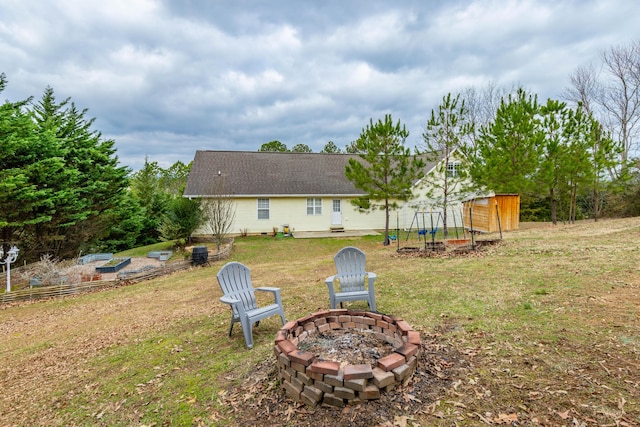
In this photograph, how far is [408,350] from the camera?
271cm

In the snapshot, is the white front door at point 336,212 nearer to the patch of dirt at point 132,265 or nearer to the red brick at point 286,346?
the patch of dirt at point 132,265

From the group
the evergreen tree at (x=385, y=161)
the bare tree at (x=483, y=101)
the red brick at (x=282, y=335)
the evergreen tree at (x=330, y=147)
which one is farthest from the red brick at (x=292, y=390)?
the evergreen tree at (x=330, y=147)

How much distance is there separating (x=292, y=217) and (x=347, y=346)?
1560cm

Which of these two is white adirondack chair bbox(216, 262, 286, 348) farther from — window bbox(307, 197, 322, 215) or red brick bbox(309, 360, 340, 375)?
window bbox(307, 197, 322, 215)

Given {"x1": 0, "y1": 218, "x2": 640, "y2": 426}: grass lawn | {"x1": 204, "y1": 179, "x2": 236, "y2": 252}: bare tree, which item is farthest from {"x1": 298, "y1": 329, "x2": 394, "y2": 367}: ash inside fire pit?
{"x1": 204, "y1": 179, "x2": 236, "y2": 252}: bare tree

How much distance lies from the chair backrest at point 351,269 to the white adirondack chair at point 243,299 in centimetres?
117

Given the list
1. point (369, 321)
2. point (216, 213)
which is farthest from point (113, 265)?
point (369, 321)

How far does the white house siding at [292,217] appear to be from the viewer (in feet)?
58.6

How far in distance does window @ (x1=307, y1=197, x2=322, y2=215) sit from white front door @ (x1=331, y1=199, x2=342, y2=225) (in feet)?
2.77

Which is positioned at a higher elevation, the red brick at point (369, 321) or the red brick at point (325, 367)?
the red brick at point (369, 321)

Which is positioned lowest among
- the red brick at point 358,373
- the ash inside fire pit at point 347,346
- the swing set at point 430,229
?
the ash inside fire pit at point 347,346

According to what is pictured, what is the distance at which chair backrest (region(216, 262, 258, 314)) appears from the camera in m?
4.41

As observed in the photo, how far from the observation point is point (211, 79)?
14.4 meters

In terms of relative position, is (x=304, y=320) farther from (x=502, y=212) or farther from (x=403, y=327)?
(x=502, y=212)
